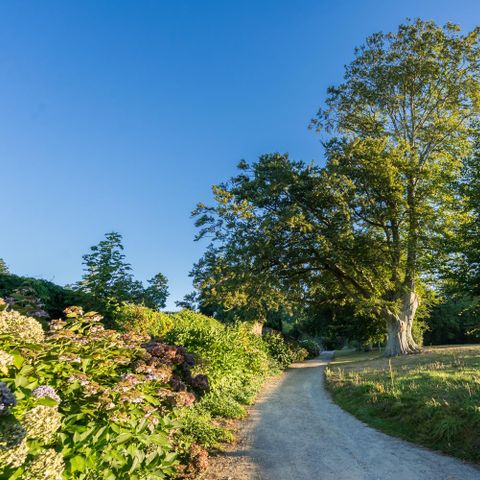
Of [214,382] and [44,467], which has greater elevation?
[44,467]

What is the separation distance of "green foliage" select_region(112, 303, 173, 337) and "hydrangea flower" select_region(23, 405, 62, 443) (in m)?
7.02

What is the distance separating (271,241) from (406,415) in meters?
13.6

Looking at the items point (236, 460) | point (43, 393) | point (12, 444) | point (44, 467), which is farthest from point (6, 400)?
point (236, 460)

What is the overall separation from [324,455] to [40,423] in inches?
231

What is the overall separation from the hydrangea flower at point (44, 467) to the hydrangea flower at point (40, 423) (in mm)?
147

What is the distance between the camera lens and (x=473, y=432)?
6781mm

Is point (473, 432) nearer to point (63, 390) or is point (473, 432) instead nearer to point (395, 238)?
point (63, 390)

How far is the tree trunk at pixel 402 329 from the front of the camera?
74.8 ft

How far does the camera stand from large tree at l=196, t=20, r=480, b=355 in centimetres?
2134

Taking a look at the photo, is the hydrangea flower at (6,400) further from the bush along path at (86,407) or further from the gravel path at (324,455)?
the gravel path at (324,455)

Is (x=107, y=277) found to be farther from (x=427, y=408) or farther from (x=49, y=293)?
(x=427, y=408)

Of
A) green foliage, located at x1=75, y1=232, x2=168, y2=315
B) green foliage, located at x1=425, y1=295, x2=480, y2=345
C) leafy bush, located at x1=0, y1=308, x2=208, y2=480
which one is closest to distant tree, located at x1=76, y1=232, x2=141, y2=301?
green foliage, located at x1=75, y1=232, x2=168, y2=315

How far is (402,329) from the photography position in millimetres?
23000

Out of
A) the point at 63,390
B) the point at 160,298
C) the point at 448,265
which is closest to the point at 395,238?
the point at 448,265
